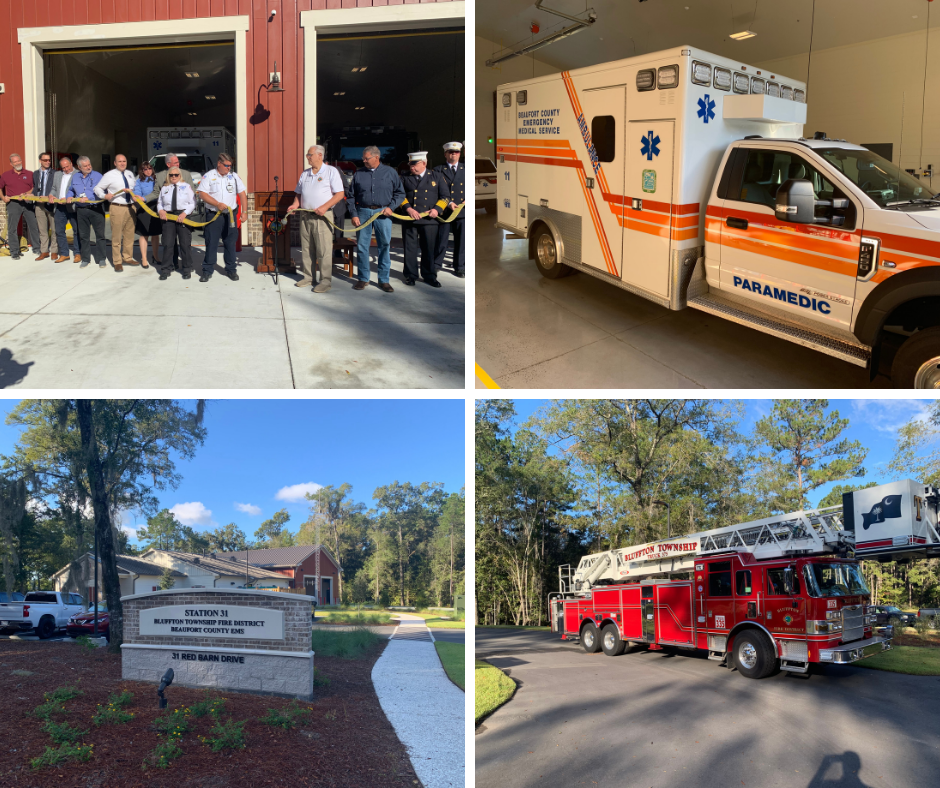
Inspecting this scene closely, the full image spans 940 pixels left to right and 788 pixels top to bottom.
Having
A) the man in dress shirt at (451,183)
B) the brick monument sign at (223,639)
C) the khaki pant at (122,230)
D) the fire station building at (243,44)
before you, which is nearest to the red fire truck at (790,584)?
the brick monument sign at (223,639)

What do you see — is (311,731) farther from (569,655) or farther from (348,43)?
(348,43)

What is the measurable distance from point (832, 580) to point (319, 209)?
801 cm

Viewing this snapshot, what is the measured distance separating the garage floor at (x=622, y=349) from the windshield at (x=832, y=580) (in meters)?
2.16

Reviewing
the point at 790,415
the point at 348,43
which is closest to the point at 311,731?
the point at 790,415

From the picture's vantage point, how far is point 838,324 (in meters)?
6.19

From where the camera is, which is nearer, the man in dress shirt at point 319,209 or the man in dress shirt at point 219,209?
the man in dress shirt at point 319,209

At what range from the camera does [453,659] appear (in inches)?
574

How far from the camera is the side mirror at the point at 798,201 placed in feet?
19.4

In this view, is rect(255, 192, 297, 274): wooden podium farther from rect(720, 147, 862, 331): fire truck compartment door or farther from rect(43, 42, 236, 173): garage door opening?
rect(720, 147, 862, 331): fire truck compartment door

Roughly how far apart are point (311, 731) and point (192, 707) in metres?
1.33

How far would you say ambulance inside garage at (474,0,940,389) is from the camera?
233 inches

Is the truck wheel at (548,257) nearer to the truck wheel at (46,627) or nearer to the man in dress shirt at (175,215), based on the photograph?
the man in dress shirt at (175,215)

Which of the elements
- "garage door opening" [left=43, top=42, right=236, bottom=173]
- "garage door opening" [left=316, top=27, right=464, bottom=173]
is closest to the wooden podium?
"garage door opening" [left=316, top=27, right=464, bottom=173]

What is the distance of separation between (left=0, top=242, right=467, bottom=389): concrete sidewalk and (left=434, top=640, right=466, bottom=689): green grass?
697 centimetres
